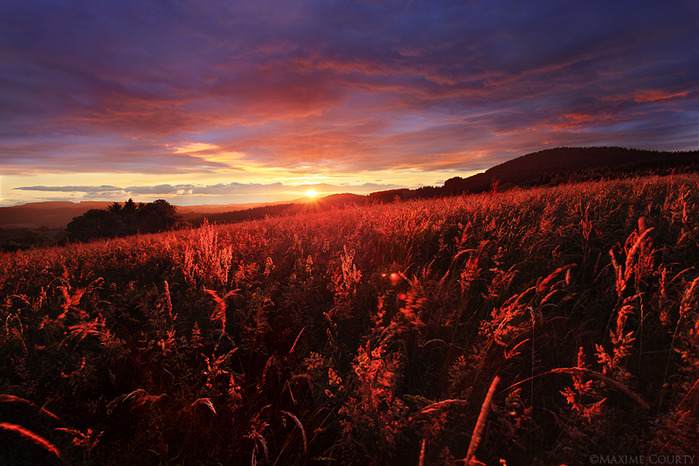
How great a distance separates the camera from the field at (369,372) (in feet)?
5.34

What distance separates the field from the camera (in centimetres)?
163

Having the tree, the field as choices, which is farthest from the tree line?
the field

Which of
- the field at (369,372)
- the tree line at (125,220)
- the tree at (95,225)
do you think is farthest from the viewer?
the tree line at (125,220)

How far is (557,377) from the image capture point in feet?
6.84

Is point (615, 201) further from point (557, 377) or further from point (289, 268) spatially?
point (289, 268)

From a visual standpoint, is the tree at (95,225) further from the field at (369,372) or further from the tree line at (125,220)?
the field at (369,372)

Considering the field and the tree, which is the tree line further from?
the field

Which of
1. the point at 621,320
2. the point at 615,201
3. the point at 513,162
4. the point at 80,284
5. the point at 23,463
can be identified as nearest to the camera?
the point at 621,320

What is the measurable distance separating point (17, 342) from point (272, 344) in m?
2.06

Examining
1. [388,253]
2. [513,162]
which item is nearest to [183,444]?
[388,253]

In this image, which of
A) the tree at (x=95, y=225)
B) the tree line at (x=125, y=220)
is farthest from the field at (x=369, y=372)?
the tree at (x=95, y=225)

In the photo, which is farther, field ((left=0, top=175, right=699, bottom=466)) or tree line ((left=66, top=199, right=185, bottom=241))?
tree line ((left=66, top=199, right=185, bottom=241))

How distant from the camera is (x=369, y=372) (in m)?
1.70

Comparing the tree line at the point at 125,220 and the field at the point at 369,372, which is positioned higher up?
the tree line at the point at 125,220
